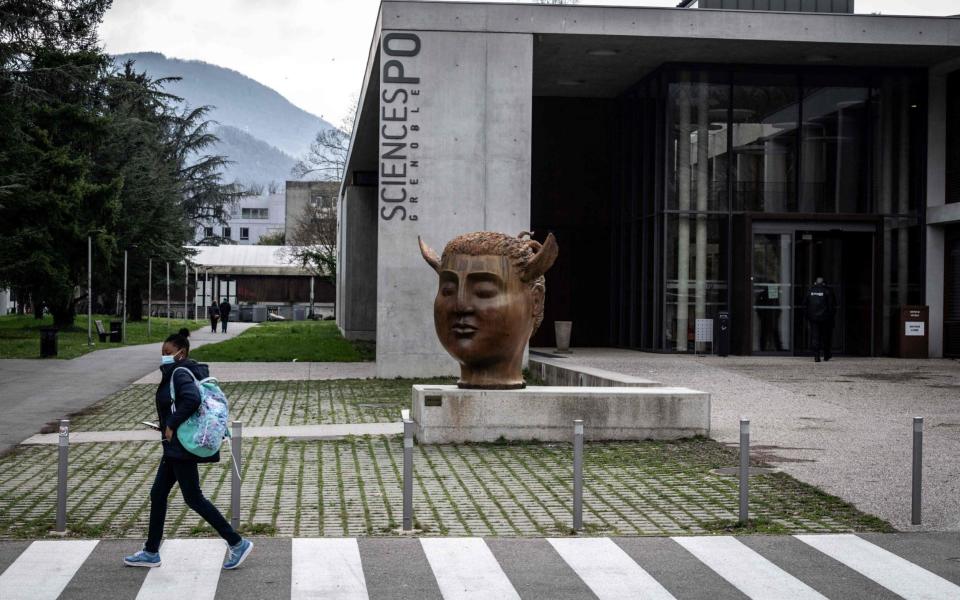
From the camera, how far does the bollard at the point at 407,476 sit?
9.52 meters

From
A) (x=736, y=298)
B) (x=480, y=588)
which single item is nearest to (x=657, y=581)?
(x=480, y=588)

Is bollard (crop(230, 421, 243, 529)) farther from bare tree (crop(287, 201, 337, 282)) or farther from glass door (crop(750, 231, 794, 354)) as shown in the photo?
bare tree (crop(287, 201, 337, 282))

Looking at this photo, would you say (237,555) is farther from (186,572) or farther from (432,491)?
(432,491)

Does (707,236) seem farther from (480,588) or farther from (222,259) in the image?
(222,259)

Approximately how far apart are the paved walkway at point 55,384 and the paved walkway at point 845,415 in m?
10.4

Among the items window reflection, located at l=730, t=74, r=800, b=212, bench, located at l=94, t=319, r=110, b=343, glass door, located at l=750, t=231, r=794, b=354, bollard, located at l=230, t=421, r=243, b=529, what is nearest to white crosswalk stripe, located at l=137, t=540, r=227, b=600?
bollard, located at l=230, t=421, r=243, b=529

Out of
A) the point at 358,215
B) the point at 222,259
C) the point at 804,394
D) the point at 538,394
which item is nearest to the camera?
the point at 538,394

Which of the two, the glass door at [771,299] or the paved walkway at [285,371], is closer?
the paved walkway at [285,371]

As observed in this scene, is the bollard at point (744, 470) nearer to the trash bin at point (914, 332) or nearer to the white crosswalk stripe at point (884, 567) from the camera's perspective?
the white crosswalk stripe at point (884, 567)

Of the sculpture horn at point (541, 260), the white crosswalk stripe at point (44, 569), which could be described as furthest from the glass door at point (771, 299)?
the white crosswalk stripe at point (44, 569)

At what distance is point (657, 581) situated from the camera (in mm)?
8219

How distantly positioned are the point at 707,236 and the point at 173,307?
216ft

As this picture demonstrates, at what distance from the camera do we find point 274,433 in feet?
52.4

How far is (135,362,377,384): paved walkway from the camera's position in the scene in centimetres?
2630
